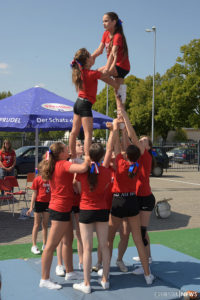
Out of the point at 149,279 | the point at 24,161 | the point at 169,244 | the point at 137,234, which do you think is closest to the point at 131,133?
the point at 137,234

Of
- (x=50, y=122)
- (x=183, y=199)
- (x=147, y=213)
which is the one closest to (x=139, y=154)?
(x=147, y=213)

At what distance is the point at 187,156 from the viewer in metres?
27.9

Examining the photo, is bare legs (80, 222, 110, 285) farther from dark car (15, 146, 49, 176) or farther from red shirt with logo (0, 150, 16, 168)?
dark car (15, 146, 49, 176)

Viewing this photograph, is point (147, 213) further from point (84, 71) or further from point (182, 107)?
point (182, 107)

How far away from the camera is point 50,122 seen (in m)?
8.51

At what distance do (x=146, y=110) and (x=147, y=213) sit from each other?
3995 centimetres

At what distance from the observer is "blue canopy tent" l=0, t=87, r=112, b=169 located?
8.46m

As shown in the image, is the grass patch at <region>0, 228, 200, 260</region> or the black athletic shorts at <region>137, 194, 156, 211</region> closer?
the black athletic shorts at <region>137, 194, 156, 211</region>

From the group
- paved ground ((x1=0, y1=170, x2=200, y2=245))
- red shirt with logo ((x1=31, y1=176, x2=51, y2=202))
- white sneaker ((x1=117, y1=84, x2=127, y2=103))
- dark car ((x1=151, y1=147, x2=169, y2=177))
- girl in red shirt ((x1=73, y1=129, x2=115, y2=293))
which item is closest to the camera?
girl in red shirt ((x1=73, y1=129, x2=115, y2=293))

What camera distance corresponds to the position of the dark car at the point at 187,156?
1095 inches

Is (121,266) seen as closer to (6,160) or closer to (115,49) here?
(115,49)

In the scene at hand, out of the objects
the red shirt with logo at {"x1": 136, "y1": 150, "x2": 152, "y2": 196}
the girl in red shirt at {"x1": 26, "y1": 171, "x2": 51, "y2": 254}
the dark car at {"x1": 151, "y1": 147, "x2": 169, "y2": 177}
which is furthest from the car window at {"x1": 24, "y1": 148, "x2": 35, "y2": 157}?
the red shirt with logo at {"x1": 136, "y1": 150, "x2": 152, "y2": 196}

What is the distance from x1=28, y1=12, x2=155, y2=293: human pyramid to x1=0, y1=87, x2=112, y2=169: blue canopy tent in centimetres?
372

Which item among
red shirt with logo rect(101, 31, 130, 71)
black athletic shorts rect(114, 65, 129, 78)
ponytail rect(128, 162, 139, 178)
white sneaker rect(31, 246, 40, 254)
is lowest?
white sneaker rect(31, 246, 40, 254)
